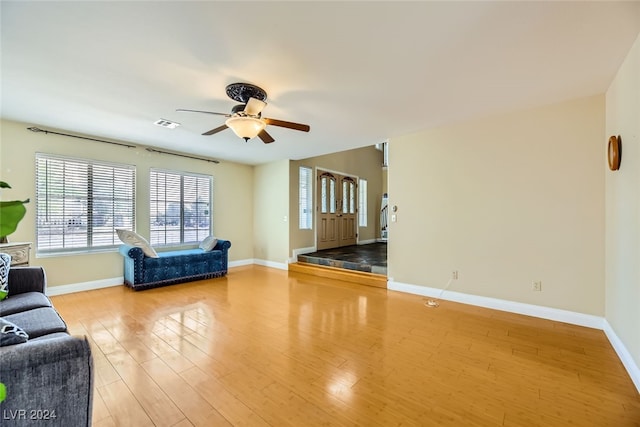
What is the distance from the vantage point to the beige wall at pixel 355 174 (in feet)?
20.6

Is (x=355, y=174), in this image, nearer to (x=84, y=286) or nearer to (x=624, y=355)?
(x=624, y=355)

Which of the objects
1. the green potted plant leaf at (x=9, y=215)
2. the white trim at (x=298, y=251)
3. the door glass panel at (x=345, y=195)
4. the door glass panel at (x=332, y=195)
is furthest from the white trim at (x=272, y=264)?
the green potted plant leaf at (x=9, y=215)

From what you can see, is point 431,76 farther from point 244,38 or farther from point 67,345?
point 67,345

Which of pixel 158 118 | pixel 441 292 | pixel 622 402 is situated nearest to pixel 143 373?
pixel 158 118

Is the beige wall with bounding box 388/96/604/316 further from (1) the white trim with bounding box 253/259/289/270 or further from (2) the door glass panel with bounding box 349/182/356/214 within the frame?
(2) the door glass panel with bounding box 349/182/356/214

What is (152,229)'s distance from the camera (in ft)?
17.0

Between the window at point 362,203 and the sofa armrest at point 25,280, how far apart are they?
22.5ft

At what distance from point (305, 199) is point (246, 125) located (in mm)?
3960

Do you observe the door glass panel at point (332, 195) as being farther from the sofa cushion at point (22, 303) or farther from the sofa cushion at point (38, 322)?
the sofa cushion at point (38, 322)

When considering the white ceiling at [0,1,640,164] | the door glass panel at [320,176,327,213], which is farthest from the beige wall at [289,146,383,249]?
the white ceiling at [0,1,640,164]

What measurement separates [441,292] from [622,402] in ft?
7.11

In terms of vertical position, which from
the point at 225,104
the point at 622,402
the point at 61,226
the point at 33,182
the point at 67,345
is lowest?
the point at 622,402

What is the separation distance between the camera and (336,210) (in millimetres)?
7375

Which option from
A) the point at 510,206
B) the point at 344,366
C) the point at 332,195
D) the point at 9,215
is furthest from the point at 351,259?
the point at 9,215
